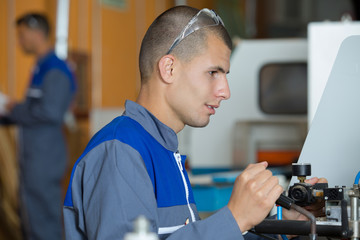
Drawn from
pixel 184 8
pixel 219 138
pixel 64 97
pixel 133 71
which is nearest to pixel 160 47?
pixel 184 8

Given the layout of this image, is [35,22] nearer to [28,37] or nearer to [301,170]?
[28,37]

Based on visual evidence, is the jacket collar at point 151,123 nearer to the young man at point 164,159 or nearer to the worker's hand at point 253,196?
the young man at point 164,159

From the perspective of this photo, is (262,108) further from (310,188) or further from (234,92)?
(310,188)

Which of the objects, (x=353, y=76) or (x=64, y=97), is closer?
(x=353, y=76)

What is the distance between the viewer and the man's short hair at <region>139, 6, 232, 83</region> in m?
1.26

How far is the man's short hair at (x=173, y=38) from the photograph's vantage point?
126 cm

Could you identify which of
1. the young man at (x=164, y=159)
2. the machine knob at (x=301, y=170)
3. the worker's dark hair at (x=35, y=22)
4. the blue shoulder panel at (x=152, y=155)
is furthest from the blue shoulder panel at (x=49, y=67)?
the machine knob at (x=301, y=170)

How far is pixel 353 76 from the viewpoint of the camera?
1.21m

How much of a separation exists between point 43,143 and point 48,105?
257 mm

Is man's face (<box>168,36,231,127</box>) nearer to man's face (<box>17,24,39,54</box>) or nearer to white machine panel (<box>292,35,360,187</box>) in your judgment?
white machine panel (<box>292,35,360,187</box>)

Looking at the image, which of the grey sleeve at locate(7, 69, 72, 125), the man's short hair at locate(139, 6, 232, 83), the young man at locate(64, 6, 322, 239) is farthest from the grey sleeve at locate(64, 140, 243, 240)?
the grey sleeve at locate(7, 69, 72, 125)

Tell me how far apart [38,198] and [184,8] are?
2.70 meters

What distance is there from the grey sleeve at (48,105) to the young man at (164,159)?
242cm

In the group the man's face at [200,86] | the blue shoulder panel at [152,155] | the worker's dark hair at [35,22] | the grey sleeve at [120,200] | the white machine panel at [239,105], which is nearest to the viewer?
the grey sleeve at [120,200]
